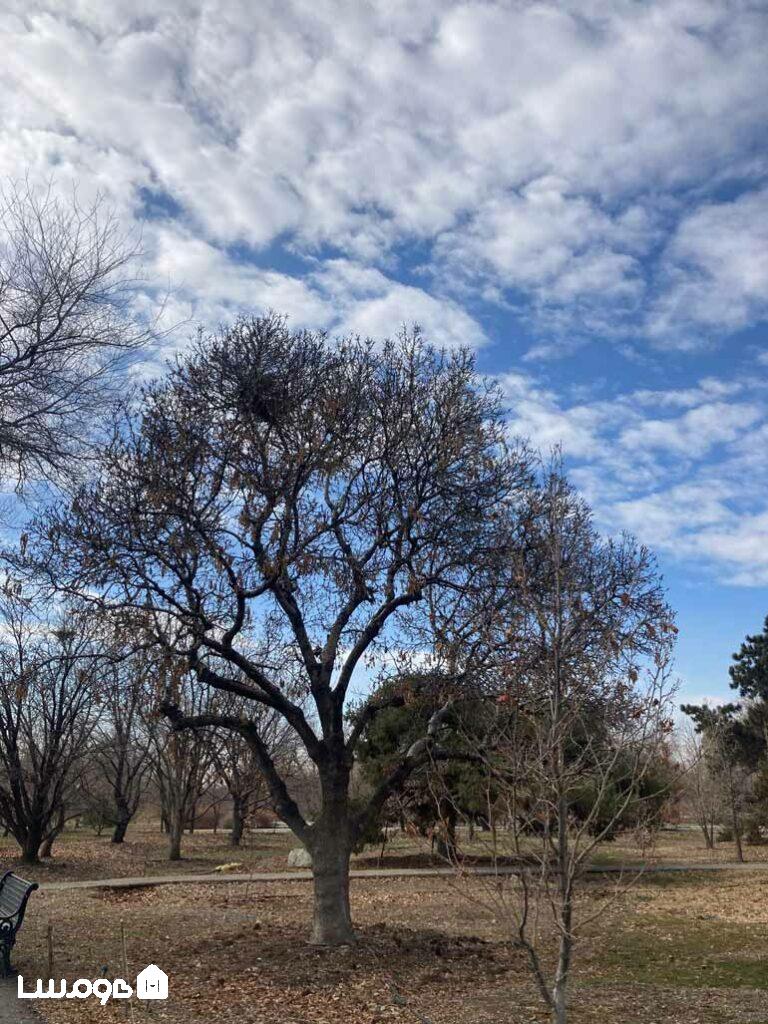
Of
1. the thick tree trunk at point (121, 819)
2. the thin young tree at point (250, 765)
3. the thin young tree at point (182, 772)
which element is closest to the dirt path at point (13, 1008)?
the thin young tree at point (182, 772)

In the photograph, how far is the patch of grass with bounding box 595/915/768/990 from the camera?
10164 millimetres

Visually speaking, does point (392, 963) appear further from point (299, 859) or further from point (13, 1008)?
point (299, 859)

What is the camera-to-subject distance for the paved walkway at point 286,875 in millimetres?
20312

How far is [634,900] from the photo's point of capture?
18984 millimetres

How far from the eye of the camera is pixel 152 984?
9.12 meters

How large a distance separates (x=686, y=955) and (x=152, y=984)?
22.2ft

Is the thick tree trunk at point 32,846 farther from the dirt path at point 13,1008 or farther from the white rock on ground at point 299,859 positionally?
the dirt path at point 13,1008

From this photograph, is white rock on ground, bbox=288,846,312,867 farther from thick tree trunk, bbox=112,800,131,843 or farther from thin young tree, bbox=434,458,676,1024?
thin young tree, bbox=434,458,676,1024

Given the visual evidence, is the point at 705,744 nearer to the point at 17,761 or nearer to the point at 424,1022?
the point at 424,1022

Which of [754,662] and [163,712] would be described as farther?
[754,662]

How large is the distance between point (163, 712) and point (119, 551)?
1861 mm

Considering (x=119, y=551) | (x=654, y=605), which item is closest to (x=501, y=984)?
(x=654, y=605)

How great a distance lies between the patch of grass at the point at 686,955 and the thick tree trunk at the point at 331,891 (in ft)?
9.86

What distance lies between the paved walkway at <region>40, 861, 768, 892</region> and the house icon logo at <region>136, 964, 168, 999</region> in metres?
9.97
